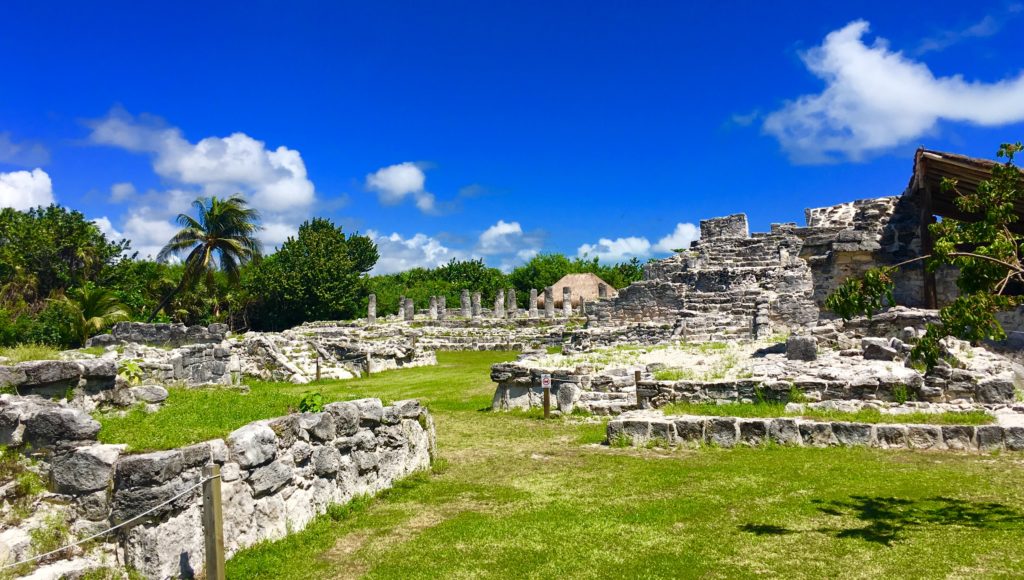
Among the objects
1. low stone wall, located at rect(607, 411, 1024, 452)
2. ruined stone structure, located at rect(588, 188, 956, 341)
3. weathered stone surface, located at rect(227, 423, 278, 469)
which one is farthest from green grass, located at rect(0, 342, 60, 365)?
ruined stone structure, located at rect(588, 188, 956, 341)

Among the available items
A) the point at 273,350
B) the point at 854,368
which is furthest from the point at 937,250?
the point at 273,350

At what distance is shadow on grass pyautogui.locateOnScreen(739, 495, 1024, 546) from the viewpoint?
5672mm

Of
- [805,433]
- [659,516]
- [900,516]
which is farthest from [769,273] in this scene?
[659,516]

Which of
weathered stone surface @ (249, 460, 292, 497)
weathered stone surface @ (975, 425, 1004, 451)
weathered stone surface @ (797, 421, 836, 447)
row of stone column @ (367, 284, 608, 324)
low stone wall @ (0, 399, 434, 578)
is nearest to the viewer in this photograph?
low stone wall @ (0, 399, 434, 578)

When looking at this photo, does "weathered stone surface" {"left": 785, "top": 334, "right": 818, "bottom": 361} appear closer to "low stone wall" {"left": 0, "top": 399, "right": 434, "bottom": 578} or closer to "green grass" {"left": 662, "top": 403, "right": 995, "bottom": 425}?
"green grass" {"left": 662, "top": 403, "right": 995, "bottom": 425}

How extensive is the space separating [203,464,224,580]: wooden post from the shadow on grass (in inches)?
180

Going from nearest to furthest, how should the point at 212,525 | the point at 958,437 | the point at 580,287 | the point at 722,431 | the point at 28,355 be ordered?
the point at 212,525
the point at 28,355
the point at 958,437
the point at 722,431
the point at 580,287

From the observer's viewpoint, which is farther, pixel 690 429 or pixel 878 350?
pixel 878 350

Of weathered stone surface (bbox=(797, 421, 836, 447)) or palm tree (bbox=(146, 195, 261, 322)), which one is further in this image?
palm tree (bbox=(146, 195, 261, 322))

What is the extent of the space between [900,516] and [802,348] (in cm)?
684

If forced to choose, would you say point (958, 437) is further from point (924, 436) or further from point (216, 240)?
point (216, 240)

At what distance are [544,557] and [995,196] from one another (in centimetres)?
550

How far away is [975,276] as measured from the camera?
233 inches

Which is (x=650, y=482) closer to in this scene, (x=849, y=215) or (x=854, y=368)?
(x=854, y=368)
